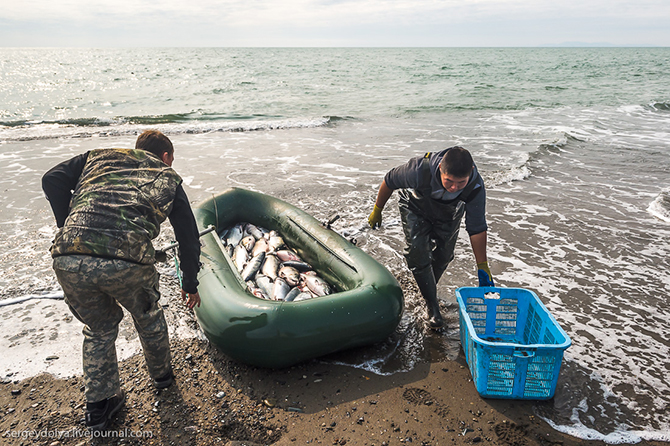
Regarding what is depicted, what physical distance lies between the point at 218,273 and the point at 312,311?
123 cm

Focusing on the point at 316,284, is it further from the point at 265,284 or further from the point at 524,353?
the point at 524,353

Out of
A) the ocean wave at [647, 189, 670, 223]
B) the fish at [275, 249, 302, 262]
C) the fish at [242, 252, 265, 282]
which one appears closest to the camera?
the fish at [242, 252, 265, 282]

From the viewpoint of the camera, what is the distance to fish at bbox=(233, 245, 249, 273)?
546cm

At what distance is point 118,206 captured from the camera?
9.73 feet

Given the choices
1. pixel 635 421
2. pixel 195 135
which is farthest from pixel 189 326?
pixel 195 135

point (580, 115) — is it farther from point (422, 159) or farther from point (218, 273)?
point (218, 273)

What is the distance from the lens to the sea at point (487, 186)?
4.16 metres

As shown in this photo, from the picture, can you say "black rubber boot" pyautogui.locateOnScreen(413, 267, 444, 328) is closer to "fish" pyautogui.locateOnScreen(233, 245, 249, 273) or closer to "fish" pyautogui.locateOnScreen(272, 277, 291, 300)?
"fish" pyautogui.locateOnScreen(272, 277, 291, 300)

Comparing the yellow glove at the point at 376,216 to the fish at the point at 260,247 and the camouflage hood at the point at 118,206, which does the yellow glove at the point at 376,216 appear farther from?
the camouflage hood at the point at 118,206

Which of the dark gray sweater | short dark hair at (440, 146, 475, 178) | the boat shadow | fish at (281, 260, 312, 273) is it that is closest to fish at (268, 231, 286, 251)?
fish at (281, 260, 312, 273)

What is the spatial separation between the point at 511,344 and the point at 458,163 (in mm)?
1490

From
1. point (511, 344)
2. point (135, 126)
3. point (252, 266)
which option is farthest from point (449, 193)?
point (135, 126)

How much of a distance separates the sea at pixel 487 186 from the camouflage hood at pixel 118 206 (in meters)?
1.88

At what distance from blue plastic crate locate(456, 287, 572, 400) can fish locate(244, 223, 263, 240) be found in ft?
10.3
